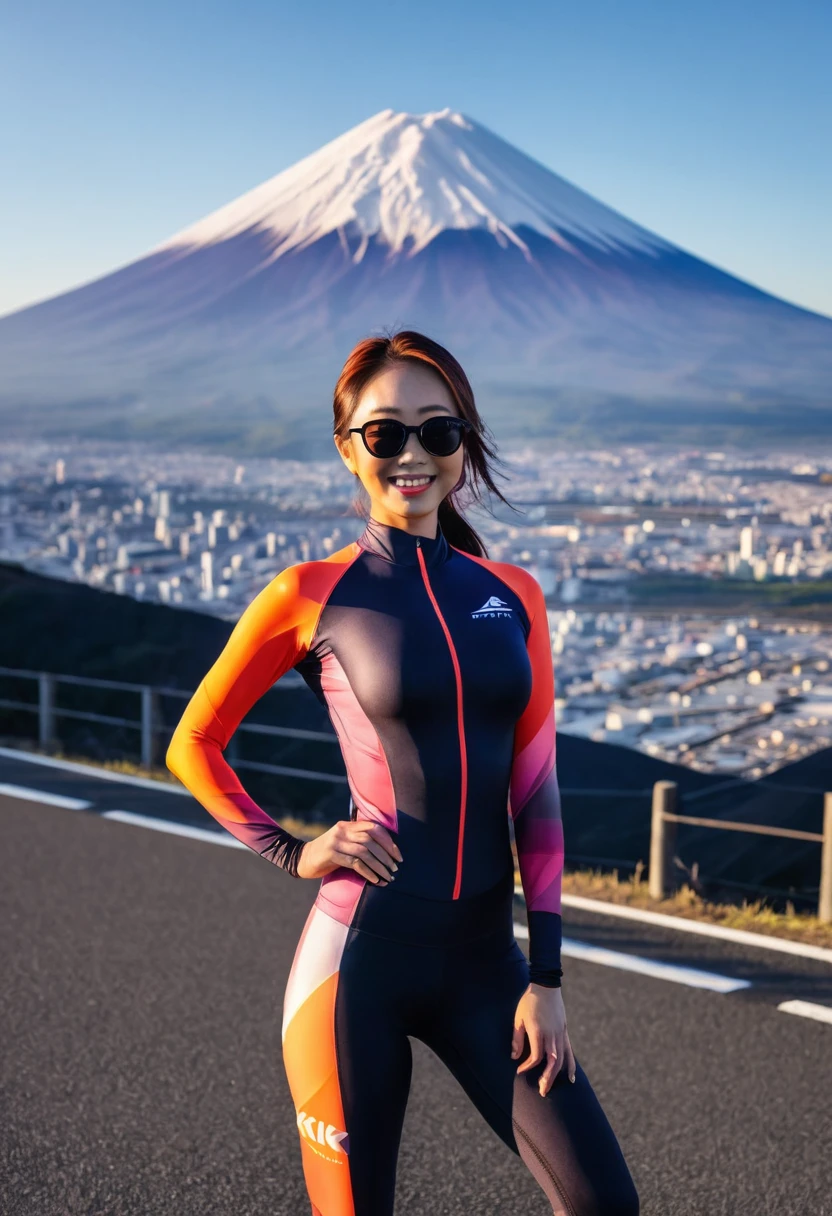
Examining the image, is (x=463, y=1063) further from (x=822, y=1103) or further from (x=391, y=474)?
(x=822, y=1103)

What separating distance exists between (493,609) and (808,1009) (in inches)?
135

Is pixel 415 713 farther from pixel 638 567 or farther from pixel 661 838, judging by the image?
pixel 638 567

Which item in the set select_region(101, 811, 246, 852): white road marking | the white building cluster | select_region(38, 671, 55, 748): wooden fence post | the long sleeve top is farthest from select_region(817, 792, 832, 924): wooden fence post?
the white building cluster

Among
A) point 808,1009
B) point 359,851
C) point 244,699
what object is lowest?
→ point 808,1009

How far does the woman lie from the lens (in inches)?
81.1

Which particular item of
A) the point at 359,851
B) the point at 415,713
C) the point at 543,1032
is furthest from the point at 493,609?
the point at 543,1032

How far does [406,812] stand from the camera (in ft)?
7.01

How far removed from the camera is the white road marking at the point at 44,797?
9094mm

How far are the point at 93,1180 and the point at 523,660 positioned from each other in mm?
2274

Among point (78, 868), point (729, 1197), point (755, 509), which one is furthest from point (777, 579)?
point (729, 1197)

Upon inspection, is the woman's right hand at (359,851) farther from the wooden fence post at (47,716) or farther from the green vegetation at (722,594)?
the green vegetation at (722,594)

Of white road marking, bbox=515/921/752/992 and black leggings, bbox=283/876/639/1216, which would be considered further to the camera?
white road marking, bbox=515/921/752/992

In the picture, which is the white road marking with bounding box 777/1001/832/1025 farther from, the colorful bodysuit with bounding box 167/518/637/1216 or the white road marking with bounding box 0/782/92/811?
the white road marking with bounding box 0/782/92/811

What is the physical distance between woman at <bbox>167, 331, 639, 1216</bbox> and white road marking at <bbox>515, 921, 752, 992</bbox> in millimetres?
3115
